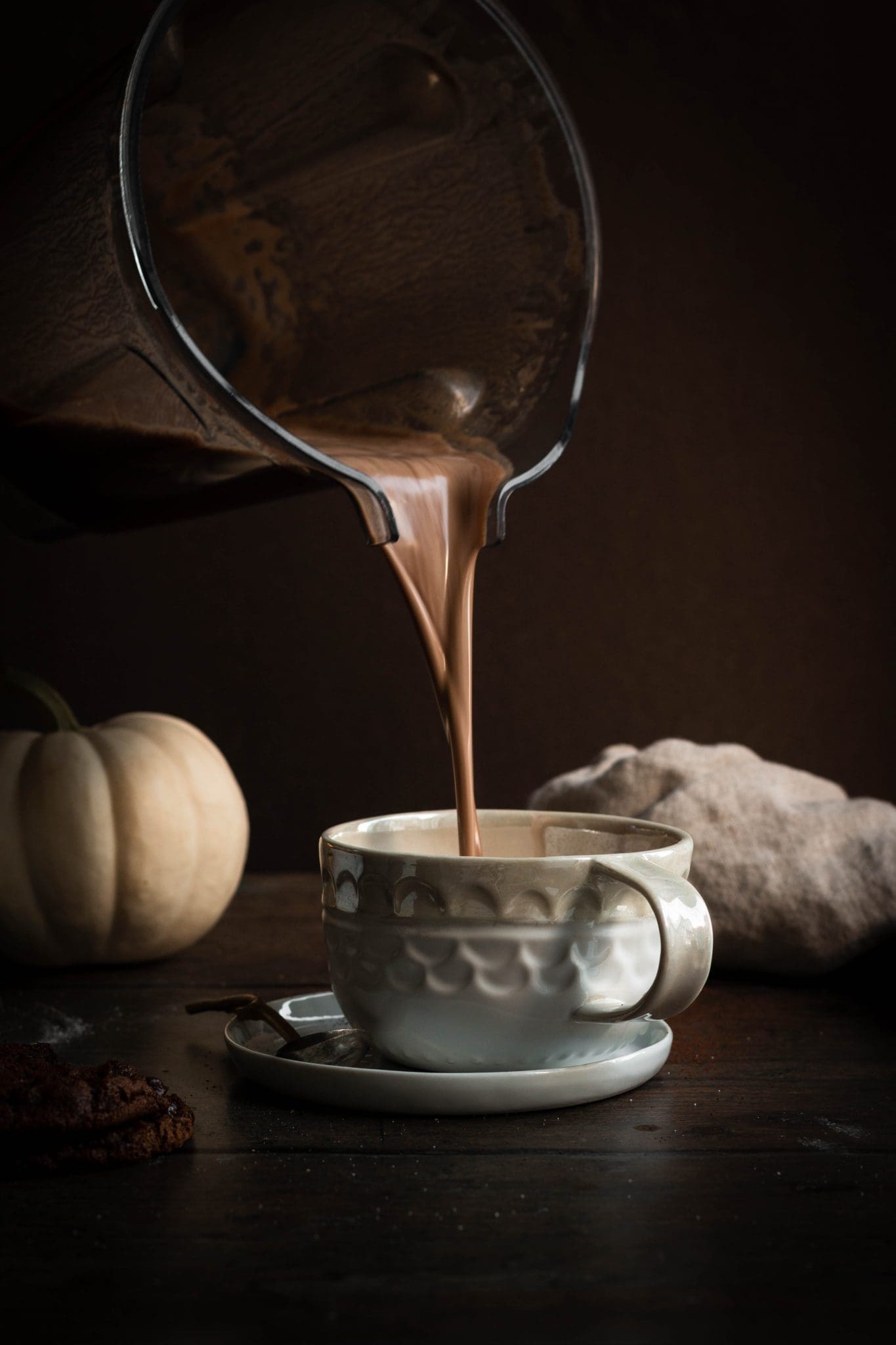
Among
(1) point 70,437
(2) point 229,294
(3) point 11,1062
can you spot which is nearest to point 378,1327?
(3) point 11,1062

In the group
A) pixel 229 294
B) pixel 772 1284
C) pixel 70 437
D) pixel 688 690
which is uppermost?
pixel 229 294

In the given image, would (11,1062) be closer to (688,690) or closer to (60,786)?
(60,786)

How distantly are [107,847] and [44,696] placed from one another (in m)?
0.15

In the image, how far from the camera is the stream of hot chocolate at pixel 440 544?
87 centimetres

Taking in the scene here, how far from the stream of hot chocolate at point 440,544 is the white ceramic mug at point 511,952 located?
174 mm

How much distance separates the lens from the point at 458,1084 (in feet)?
2.22

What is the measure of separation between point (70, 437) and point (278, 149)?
0.30 m

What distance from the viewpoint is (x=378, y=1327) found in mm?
470

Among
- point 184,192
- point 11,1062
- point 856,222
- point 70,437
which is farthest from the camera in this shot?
point 856,222

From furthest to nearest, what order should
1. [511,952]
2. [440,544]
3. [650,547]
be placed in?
[650,547]
[440,544]
[511,952]

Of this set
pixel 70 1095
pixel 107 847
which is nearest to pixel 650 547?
pixel 107 847

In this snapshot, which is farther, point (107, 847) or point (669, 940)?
point (107, 847)

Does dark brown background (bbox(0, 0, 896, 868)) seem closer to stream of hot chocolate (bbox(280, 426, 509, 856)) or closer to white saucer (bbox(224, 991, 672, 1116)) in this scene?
stream of hot chocolate (bbox(280, 426, 509, 856))

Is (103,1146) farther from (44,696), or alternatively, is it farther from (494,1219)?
(44,696)
